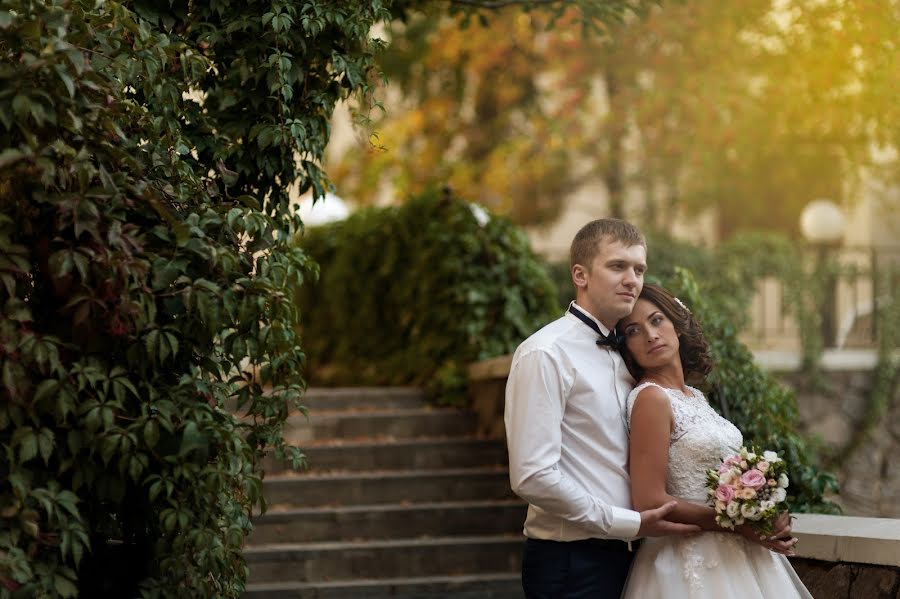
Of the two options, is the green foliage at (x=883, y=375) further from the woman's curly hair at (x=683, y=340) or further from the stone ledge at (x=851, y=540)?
the woman's curly hair at (x=683, y=340)

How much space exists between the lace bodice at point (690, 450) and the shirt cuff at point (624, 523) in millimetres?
306

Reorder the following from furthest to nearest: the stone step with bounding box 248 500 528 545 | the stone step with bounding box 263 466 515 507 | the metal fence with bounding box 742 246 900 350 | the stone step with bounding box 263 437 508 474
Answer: the metal fence with bounding box 742 246 900 350, the stone step with bounding box 263 437 508 474, the stone step with bounding box 263 466 515 507, the stone step with bounding box 248 500 528 545

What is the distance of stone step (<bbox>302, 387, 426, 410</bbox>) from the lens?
937cm

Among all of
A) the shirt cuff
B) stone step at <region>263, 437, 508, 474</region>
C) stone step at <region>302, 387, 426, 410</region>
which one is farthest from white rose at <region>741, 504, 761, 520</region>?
stone step at <region>302, 387, 426, 410</region>

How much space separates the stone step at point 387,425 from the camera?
8.81 metres

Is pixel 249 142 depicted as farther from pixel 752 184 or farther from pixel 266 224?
pixel 752 184

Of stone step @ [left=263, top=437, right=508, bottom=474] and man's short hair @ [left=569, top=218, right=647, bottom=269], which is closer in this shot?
man's short hair @ [left=569, top=218, right=647, bottom=269]

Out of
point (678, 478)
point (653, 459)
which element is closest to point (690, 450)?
point (678, 478)

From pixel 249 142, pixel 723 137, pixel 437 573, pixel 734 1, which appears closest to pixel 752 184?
pixel 723 137

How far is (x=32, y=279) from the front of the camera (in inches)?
141

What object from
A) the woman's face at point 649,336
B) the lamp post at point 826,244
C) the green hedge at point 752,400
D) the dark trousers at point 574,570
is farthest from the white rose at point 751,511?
the lamp post at point 826,244

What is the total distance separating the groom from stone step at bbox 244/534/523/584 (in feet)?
11.4

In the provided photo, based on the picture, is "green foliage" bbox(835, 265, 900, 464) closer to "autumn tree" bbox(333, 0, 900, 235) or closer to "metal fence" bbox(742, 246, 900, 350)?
"metal fence" bbox(742, 246, 900, 350)

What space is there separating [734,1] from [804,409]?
5266 millimetres
